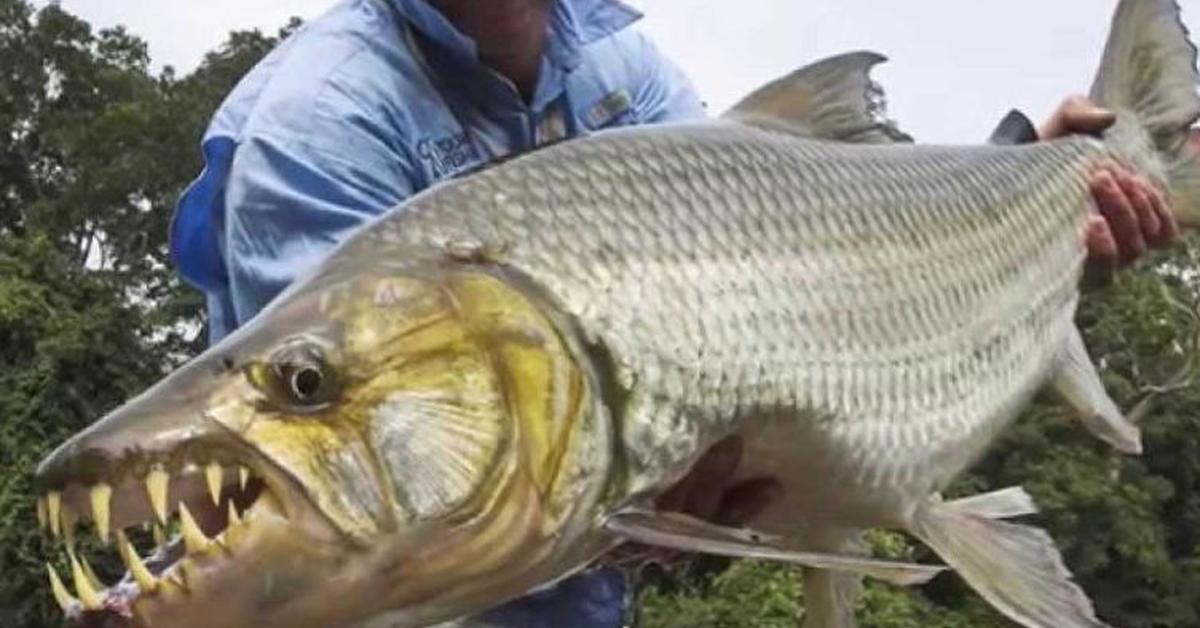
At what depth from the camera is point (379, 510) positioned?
2.07 metres

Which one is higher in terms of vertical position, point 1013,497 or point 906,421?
point 906,421

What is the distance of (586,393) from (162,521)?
0.42 m

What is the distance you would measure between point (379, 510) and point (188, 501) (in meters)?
0.16

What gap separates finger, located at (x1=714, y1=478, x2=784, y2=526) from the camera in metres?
2.55

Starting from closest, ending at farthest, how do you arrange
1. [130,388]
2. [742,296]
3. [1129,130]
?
[742,296], [1129,130], [130,388]

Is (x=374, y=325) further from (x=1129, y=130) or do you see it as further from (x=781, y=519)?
(x=1129, y=130)

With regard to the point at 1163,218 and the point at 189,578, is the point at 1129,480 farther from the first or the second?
the point at 189,578

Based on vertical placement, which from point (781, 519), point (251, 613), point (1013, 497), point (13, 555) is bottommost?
point (13, 555)

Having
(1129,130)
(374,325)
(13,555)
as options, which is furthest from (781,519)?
(13,555)

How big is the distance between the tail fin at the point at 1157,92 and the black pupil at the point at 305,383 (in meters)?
2.26

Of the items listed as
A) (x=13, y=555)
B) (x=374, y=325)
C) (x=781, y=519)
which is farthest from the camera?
(x=13, y=555)

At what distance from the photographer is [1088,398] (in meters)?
3.79

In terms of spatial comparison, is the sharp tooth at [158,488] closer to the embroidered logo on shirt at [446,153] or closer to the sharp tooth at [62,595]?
the sharp tooth at [62,595]

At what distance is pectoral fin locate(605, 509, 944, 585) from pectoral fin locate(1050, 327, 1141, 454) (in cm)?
140
